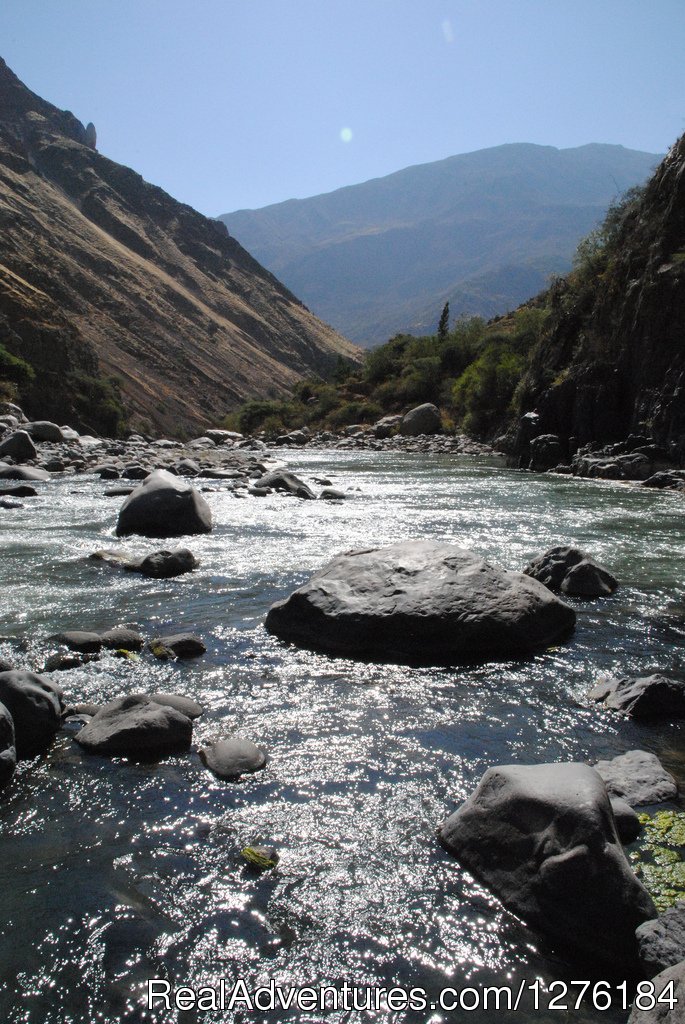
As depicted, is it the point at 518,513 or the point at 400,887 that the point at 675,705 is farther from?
the point at 518,513

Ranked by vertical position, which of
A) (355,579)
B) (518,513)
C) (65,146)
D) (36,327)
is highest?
(65,146)

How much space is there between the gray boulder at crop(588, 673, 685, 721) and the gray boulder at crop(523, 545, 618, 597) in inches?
121

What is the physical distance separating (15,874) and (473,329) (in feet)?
215

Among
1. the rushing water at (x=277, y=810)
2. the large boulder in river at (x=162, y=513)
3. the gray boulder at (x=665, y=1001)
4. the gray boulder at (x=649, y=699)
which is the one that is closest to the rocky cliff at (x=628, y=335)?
the large boulder in river at (x=162, y=513)

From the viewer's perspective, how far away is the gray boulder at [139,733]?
454cm

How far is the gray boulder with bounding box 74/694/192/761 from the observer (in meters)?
4.54

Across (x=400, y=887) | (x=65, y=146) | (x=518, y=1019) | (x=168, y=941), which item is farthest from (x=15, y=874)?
(x=65, y=146)

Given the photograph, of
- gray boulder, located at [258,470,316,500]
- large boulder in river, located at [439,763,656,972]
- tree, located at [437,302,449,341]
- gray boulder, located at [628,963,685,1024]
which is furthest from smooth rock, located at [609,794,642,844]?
tree, located at [437,302,449,341]

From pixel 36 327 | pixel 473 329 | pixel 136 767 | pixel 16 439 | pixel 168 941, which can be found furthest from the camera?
pixel 473 329

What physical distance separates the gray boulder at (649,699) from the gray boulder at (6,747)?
13.8 feet

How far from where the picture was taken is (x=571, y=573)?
8.68m

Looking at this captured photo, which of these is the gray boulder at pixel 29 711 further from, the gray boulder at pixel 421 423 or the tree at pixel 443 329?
the tree at pixel 443 329

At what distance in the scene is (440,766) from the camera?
4.43 m

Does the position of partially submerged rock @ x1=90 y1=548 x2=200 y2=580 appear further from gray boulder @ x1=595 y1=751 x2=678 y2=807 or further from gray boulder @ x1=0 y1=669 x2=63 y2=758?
gray boulder @ x1=595 y1=751 x2=678 y2=807
